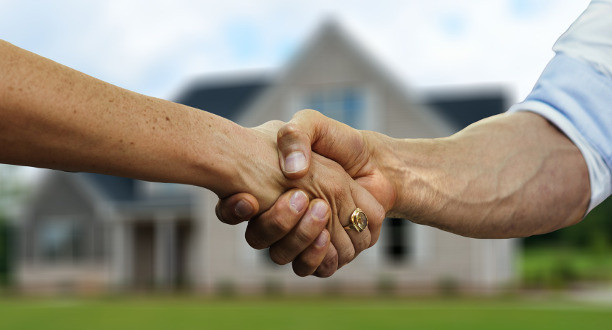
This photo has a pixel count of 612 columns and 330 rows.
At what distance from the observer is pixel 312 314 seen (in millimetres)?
12562

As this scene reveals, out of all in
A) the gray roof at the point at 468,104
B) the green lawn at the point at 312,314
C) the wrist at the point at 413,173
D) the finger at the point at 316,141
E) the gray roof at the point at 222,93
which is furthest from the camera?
the gray roof at the point at 222,93

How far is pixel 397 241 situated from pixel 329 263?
14.5m

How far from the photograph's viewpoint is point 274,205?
2908 millimetres

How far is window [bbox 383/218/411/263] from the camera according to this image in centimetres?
1733

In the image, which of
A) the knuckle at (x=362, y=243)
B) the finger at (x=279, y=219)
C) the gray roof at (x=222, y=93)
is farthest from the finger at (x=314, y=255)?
the gray roof at (x=222, y=93)

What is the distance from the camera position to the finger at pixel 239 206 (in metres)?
2.80

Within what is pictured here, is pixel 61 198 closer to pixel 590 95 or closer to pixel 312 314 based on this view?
pixel 312 314

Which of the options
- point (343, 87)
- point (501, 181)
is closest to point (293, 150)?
point (501, 181)

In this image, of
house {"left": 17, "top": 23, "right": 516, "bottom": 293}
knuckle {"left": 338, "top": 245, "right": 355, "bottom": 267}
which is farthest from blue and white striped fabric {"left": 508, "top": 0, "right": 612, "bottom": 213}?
house {"left": 17, "top": 23, "right": 516, "bottom": 293}

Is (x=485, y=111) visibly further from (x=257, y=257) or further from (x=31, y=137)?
(x=31, y=137)

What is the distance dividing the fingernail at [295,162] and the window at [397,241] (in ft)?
47.9

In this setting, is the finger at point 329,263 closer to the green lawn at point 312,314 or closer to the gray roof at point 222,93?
the green lawn at point 312,314

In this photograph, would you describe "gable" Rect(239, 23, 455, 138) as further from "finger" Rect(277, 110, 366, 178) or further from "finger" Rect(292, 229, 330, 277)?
"finger" Rect(292, 229, 330, 277)

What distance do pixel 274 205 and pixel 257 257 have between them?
50.7ft
